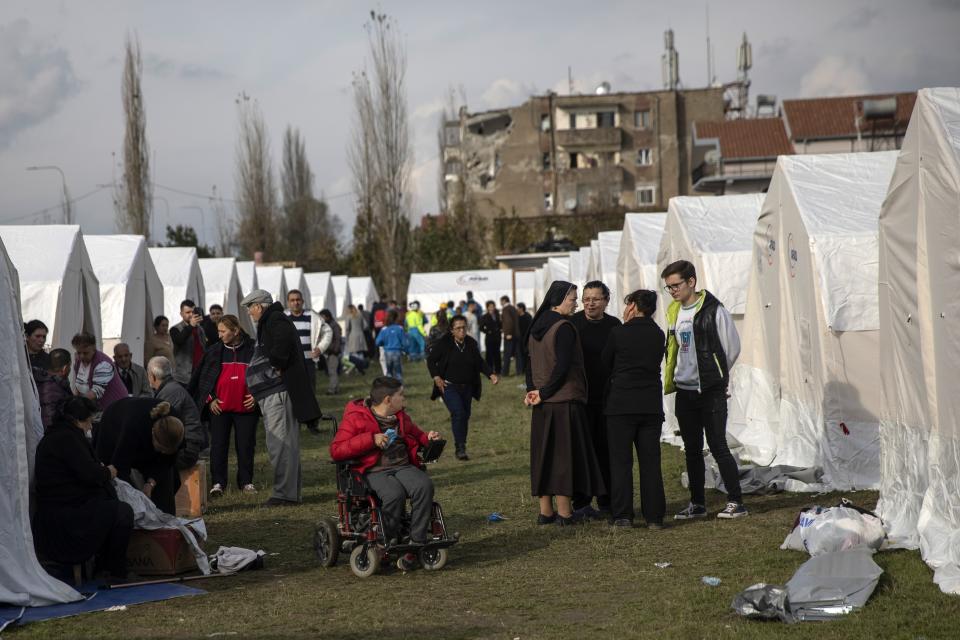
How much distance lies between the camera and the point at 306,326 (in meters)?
17.6

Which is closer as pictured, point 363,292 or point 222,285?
point 222,285

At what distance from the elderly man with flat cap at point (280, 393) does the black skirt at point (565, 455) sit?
295 centimetres

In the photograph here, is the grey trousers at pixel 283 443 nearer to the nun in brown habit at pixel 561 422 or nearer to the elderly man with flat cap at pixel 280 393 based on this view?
the elderly man with flat cap at pixel 280 393

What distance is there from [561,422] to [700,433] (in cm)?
129

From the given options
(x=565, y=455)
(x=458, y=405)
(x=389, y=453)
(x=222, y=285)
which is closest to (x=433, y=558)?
(x=389, y=453)

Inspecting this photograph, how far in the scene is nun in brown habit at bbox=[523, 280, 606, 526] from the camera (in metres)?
9.70

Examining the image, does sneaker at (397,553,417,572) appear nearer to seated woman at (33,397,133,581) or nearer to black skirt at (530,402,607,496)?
black skirt at (530,402,607,496)

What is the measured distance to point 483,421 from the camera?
66.3 feet

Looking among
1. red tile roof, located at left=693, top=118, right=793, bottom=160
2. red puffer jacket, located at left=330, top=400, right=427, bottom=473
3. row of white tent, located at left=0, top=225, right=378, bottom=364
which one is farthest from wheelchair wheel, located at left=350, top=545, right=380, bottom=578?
red tile roof, located at left=693, top=118, right=793, bottom=160

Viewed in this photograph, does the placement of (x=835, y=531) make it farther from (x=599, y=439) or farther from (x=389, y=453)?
(x=389, y=453)

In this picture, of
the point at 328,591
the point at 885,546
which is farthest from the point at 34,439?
the point at 885,546

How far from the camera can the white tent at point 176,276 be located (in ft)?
84.5

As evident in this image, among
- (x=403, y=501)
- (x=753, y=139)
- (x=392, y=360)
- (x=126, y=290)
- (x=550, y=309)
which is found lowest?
(x=392, y=360)

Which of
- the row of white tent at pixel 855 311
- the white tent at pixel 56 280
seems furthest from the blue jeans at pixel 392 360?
the white tent at pixel 56 280
